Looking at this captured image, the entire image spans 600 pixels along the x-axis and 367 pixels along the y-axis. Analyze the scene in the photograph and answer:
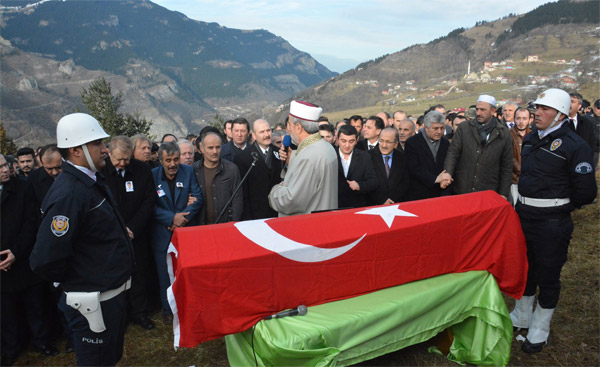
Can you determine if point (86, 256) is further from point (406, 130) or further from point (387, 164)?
point (406, 130)

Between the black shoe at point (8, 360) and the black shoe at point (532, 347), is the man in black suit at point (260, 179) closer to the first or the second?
the black shoe at point (8, 360)

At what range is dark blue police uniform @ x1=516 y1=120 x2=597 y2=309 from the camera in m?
3.68

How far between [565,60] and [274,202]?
113330 mm

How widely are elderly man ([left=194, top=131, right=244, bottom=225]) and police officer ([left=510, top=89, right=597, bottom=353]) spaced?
10.3 ft

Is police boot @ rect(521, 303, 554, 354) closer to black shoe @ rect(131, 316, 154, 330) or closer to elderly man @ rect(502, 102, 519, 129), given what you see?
black shoe @ rect(131, 316, 154, 330)

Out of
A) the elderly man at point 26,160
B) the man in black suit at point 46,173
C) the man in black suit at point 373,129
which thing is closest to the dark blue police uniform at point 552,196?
the man in black suit at point 373,129

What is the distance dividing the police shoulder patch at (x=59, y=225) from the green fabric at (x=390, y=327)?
145 centimetres

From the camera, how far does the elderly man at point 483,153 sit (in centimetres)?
493

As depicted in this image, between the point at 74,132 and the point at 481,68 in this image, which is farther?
the point at 481,68

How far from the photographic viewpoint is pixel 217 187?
4.73 metres

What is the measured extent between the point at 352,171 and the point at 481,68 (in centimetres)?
11769

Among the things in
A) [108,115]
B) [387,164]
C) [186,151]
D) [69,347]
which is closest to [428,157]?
[387,164]

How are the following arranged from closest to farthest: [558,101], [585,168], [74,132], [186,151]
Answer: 1. [74,132]
2. [585,168]
3. [558,101]
4. [186,151]

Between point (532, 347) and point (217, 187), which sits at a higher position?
point (217, 187)
